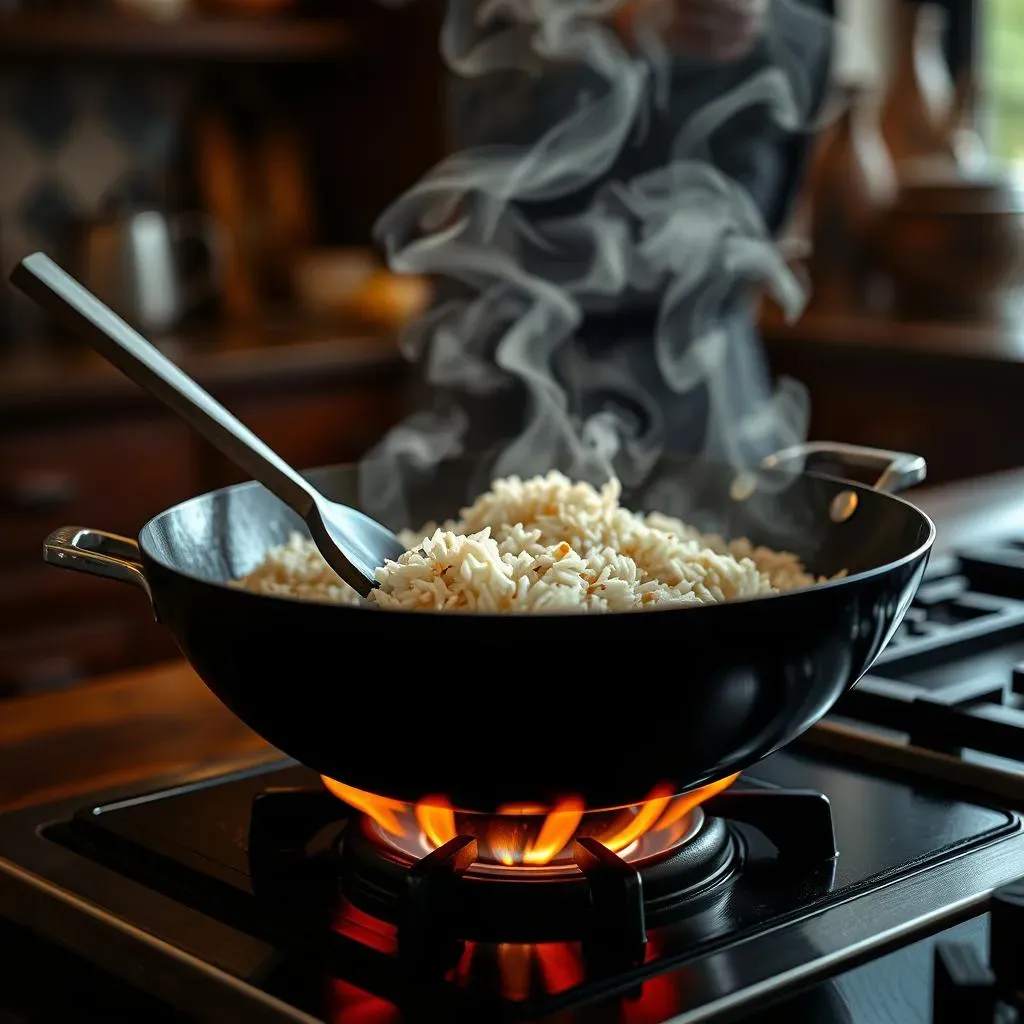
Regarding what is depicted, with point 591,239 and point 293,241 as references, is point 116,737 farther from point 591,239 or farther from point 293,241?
point 293,241

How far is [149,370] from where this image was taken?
0.79 metres

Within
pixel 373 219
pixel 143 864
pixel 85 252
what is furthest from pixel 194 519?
pixel 373 219


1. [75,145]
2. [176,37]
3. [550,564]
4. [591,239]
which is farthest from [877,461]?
[75,145]

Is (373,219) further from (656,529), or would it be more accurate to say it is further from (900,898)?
(900,898)

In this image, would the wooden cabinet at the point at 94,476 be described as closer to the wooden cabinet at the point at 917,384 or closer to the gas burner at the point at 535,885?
the wooden cabinet at the point at 917,384

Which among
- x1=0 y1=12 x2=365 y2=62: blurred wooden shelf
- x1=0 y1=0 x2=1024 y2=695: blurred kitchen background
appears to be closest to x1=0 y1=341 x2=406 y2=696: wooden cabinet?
x1=0 y1=0 x2=1024 y2=695: blurred kitchen background

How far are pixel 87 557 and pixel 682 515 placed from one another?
1.22 feet

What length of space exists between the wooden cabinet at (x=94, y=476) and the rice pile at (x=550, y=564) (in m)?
1.74

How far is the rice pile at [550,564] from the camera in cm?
68

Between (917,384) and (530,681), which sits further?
(917,384)

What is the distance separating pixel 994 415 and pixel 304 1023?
2.04 meters

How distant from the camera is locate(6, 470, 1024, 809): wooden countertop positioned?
3.02ft

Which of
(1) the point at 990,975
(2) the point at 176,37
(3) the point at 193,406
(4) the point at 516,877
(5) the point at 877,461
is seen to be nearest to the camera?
(1) the point at 990,975

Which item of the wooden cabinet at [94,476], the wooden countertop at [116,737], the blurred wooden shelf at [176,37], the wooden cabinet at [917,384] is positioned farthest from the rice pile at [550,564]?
the blurred wooden shelf at [176,37]
